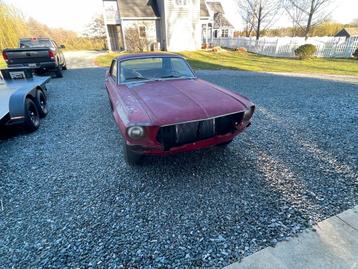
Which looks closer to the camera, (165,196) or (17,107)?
(165,196)

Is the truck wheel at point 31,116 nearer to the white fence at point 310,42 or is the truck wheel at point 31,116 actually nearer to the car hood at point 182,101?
the car hood at point 182,101

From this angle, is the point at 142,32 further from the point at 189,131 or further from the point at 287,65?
the point at 189,131

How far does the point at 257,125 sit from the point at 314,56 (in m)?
18.2

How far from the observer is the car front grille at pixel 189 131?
246 cm

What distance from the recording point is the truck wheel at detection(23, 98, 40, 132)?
4148 millimetres

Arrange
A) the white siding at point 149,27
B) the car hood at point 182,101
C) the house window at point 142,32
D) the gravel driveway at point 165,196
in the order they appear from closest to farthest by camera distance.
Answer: the gravel driveway at point 165,196
the car hood at point 182,101
the white siding at point 149,27
the house window at point 142,32

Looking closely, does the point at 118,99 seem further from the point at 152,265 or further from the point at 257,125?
the point at 257,125

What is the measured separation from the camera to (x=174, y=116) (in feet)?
7.91

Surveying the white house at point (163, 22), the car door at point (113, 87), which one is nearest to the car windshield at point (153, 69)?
the car door at point (113, 87)

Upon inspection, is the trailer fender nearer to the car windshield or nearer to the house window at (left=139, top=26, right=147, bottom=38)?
the car windshield

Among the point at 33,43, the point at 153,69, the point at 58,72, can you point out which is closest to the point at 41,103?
the point at 153,69

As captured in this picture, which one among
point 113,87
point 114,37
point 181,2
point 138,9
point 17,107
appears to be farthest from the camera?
point 114,37

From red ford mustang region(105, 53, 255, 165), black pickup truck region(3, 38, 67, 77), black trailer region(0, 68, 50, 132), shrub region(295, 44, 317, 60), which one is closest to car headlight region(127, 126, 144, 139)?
red ford mustang region(105, 53, 255, 165)

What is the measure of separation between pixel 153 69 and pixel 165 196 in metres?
2.55
